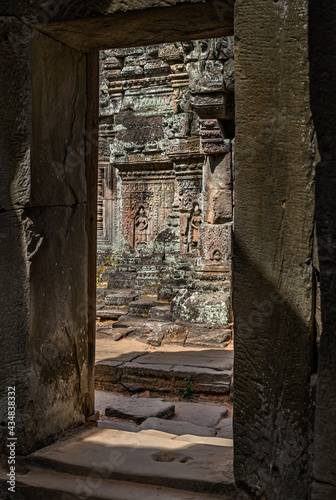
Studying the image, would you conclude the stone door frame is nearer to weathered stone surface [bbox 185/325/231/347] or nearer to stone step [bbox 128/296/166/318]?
weathered stone surface [bbox 185/325/231/347]

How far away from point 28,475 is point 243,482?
3.08 feet

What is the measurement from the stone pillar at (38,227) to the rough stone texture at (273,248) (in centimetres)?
96

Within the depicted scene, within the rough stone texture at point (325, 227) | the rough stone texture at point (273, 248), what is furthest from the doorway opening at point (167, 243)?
the rough stone texture at point (325, 227)

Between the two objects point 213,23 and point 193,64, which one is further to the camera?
point 193,64

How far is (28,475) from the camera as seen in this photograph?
2.10m

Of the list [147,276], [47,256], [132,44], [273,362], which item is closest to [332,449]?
[273,362]

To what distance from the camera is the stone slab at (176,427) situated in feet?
10.9

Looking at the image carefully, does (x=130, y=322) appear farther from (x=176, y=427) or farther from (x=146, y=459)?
(x=146, y=459)

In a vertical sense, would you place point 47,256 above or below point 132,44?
below

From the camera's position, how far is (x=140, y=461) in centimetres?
210

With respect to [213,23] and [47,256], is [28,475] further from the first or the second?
[213,23]

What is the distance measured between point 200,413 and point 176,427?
69cm

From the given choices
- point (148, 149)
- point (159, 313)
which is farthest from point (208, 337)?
point (148, 149)

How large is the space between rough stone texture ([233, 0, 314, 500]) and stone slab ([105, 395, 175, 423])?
2.13 meters
